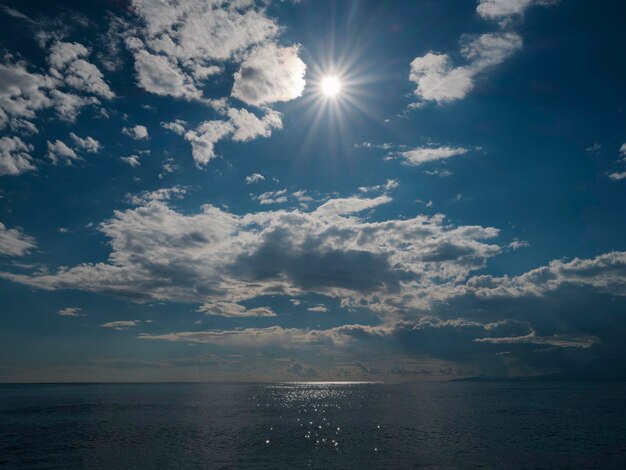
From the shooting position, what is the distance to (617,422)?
101m

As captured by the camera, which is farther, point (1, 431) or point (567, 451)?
point (1, 431)

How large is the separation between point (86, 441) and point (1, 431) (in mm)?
29119

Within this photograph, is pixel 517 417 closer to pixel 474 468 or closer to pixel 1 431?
pixel 474 468

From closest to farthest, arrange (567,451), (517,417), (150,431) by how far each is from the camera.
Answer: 1. (567,451)
2. (150,431)
3. (517,417)

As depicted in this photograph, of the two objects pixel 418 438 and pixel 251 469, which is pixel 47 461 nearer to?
pixel 251 469

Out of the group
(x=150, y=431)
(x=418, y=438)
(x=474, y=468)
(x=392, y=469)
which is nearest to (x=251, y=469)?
(x=392, y=469)

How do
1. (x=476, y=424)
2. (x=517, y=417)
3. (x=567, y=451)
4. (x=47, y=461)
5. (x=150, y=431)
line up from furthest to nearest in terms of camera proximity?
(x=517, y=417)
(x=476, y=424)
(x=150, y=431)
(x=567, y=451)
(x=47, y=461)

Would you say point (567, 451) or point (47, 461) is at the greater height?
point (47, 461)

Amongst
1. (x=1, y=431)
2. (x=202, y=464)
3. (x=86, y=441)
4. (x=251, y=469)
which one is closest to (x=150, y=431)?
(x=86, y=441)

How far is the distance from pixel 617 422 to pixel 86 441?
110813 millimetres

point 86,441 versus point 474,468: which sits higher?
point 86,441

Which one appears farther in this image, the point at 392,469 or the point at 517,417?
the point at 517,417

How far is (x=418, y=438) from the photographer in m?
74.6

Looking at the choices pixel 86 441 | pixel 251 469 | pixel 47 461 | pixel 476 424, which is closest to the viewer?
pixel 251 469
